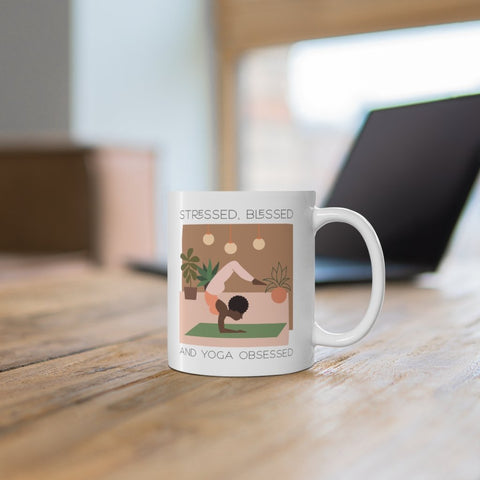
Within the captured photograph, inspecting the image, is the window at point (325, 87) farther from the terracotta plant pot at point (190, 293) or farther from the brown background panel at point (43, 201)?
the terracotta plant pot at point (190, 293)

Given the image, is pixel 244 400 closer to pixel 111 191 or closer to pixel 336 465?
pixel 336 465

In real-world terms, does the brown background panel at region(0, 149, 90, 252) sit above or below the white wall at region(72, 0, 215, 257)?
below

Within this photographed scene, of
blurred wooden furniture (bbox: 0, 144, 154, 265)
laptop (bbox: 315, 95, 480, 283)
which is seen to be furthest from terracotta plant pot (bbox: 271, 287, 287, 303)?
blurred wooden furniture (bbox: 0, 144, 154, 265)

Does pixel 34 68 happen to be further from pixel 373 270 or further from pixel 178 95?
pixel 373 270

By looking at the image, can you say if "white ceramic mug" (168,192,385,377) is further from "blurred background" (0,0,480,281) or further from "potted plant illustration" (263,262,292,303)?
"blurred background" (0,0,480,281)

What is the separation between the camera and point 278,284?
0.50 meters

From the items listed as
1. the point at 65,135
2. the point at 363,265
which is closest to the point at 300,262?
the point at 363,265

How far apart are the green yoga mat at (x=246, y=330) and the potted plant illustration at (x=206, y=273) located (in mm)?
32

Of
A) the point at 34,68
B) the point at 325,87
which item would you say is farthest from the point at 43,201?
the point at 325,87

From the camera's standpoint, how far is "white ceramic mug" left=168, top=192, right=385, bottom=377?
0.49 m

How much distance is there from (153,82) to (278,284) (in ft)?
9.07

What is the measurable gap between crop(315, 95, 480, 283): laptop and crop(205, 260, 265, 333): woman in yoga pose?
528 mm

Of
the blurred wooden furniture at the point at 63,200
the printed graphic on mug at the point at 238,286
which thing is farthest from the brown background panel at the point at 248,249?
the blurred wooden furniture at the point at 63,200

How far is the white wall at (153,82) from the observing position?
2799 millimetres
